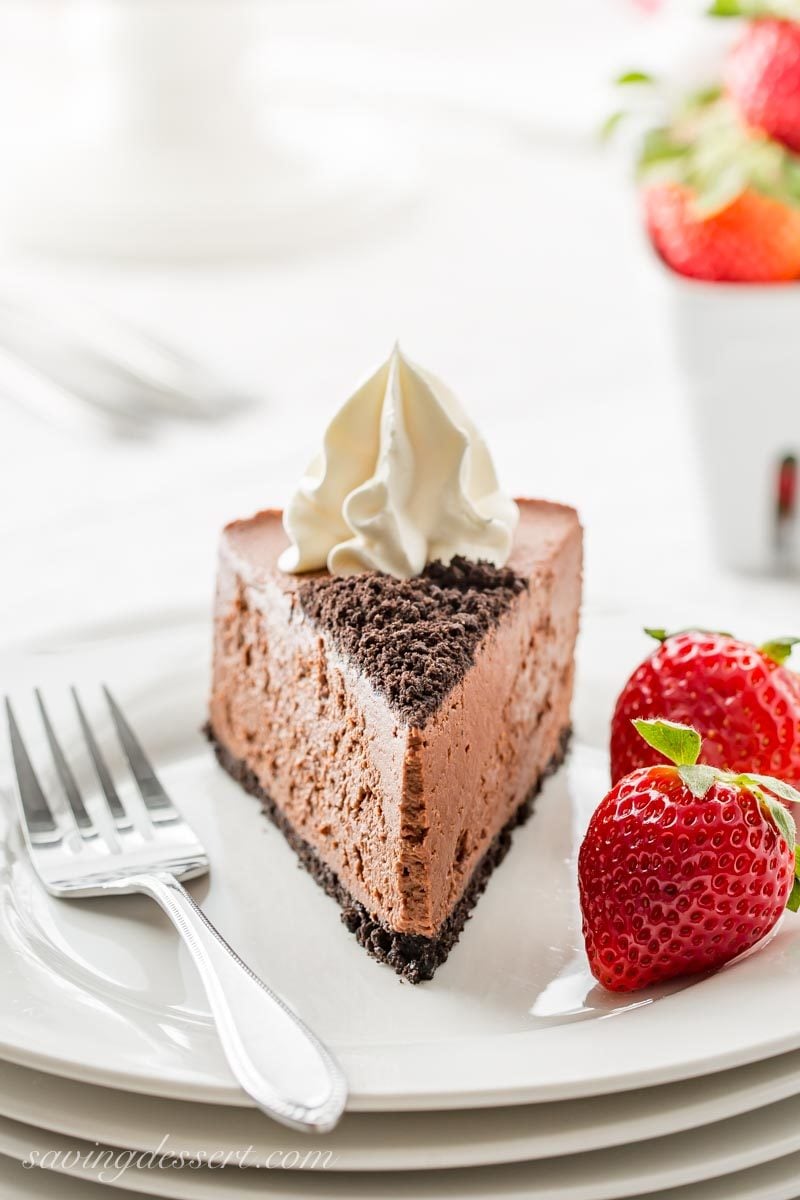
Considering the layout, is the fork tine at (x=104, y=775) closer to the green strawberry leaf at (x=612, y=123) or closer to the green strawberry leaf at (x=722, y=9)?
the green strawberry leaf at (x=612, y=123)

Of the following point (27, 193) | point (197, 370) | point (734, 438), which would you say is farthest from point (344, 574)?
point (27, 193)

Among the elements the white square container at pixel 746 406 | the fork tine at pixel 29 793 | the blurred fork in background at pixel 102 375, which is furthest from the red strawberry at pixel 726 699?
the blurred fork in background at pixel 102 375

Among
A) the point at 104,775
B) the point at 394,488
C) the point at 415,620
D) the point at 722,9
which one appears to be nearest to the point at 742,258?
the point at 722,9

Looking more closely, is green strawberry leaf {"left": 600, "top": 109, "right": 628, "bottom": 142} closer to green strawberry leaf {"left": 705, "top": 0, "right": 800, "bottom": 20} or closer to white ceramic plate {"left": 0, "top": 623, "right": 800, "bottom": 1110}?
green strawberry leaf {"left": 705, "top": 0, "right": 800, "bottom": 20}

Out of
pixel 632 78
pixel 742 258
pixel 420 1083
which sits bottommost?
pixel 420 1083

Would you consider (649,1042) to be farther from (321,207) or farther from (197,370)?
(321,207)

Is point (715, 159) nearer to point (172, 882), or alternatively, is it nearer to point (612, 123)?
point (612, 123)

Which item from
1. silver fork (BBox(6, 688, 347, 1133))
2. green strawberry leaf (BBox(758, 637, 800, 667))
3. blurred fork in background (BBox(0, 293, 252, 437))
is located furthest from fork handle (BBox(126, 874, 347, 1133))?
blurred fork in background (BBox(0, 293, 252, 437))
